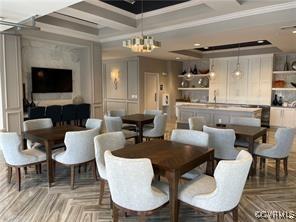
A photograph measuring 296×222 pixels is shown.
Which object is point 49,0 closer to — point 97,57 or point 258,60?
point 97,57

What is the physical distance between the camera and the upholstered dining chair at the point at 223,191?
1.98 m

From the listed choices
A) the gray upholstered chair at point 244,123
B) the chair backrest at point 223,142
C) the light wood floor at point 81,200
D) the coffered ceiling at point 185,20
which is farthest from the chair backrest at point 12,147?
the gray upholstered chair at point 244,123

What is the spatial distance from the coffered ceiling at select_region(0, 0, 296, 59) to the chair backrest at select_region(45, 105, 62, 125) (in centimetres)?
181

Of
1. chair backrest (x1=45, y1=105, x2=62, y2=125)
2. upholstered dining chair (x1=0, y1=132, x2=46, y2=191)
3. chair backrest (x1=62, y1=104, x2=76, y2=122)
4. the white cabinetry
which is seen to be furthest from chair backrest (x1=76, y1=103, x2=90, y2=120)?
the white cabinetry

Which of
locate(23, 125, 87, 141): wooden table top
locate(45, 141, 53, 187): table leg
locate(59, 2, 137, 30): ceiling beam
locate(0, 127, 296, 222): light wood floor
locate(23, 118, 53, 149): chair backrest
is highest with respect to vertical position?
locate(59, 2, 137, 30): ceiling beam

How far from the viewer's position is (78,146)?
10.9 ft

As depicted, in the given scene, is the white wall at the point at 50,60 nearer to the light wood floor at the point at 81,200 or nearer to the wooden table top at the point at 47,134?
the wooden table top at the point at 47,134

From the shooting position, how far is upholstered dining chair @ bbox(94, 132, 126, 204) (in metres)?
2.74

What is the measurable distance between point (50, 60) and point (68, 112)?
155cm

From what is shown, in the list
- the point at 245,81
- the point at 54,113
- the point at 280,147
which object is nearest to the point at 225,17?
the point at 280,147

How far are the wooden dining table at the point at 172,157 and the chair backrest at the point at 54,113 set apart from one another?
3336 mm

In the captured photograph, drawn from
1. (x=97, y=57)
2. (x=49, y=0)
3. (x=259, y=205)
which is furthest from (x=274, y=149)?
(x=97, y=57)

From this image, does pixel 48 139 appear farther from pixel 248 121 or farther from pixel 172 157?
pixel 248 121

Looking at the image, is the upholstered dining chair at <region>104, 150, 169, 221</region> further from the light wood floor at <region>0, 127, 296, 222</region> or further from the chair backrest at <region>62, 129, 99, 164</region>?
the chair backrest at <region>62, 129, 99, 164</region>
